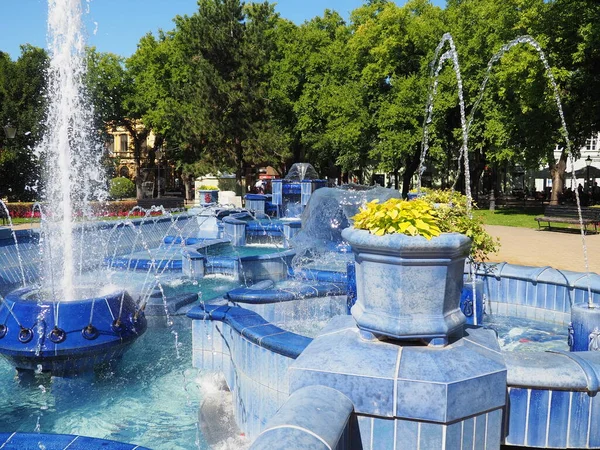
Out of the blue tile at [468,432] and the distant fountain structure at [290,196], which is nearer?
the blue tile at [468,432]

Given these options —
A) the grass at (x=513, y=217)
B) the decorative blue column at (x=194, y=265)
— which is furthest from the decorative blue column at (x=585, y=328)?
the grass at (x=513, y=217)

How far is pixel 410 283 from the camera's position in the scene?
2.76 meters

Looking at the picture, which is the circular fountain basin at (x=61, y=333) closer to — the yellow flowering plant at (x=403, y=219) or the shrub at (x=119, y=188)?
the yellow flowering plant at (x=403, y=219)

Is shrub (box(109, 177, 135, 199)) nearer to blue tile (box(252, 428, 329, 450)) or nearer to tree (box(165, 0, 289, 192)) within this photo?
tree (box(165, 0, 289, 192))

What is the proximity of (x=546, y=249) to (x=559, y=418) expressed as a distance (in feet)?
46.2

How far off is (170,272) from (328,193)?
16.8 feet

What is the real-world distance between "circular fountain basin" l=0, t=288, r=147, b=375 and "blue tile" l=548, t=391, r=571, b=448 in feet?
14.1

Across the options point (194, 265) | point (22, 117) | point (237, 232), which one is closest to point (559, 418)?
point (194, 265)

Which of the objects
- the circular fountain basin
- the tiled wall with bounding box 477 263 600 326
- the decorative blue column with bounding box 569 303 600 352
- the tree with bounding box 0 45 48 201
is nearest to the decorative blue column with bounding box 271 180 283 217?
the tree with bounding box 0 45 48 201

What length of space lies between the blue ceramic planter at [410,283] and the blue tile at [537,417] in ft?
1.72

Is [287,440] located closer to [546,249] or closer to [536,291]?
[536,291]

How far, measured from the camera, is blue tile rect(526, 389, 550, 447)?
290 centimetres

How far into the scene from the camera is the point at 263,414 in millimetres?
4512

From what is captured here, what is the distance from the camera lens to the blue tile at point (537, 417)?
290 cm
